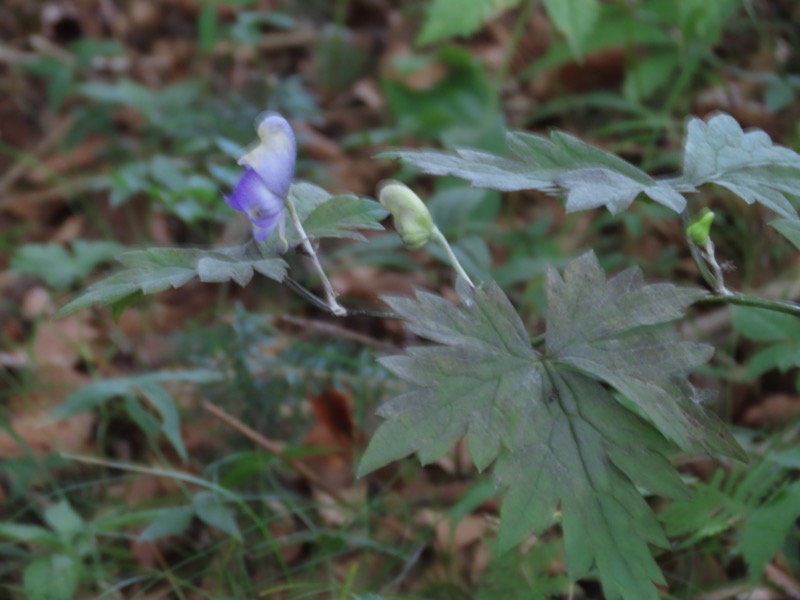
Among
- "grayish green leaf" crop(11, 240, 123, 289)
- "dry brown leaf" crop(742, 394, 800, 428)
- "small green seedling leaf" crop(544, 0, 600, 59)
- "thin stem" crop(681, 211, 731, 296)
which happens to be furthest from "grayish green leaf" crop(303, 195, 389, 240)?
"grayish green leaf" crop(11, 240, 123, 289)

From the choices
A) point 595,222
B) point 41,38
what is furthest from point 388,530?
point 41,38

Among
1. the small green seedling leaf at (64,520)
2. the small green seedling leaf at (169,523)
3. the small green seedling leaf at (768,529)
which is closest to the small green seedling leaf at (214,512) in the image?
the small green seedling leaf at (169,523)

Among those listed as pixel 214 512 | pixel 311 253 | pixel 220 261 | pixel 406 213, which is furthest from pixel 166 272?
pixel 214 512

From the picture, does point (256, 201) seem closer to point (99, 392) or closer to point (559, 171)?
point (559, 171)

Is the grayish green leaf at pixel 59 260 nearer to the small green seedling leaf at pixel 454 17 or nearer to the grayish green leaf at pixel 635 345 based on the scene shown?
the small green seedling leaf at pixel 454 17

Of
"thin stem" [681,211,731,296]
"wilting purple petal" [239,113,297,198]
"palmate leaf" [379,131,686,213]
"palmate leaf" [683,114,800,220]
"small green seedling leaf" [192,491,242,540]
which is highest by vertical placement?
"wilting purple petal" [239,113,297,198]

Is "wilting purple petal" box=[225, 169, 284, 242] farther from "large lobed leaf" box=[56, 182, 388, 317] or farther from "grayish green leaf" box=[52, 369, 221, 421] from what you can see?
"grayish green leaf" box=[52, 369, 221, 421]

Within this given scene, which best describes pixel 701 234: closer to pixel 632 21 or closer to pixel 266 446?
pixel 266 446
